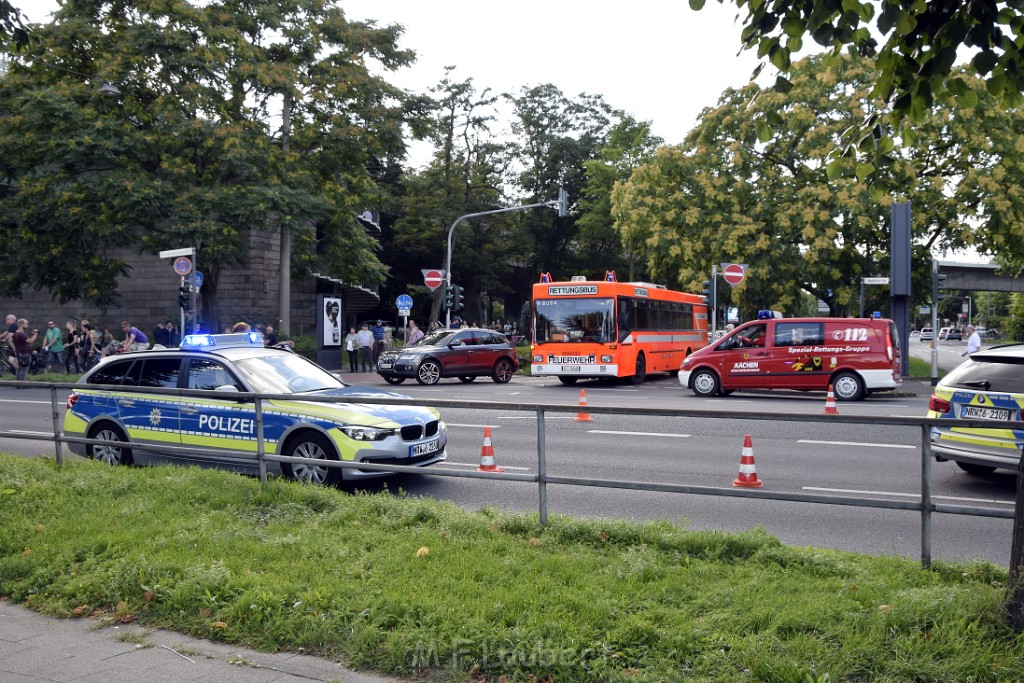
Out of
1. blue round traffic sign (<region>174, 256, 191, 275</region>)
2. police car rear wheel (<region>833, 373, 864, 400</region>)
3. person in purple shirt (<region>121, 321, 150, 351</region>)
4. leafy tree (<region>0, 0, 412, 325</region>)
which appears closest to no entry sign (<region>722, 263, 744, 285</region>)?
police car rear wheel (<region>833, 373, 864, 400</region>)

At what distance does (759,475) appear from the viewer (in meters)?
6.19

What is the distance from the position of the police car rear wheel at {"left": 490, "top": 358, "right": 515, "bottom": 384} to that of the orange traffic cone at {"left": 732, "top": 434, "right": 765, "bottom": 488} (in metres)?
22.2

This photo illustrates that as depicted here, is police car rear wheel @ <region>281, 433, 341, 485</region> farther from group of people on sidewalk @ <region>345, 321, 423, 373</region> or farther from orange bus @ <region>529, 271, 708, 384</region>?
group of people on sidewalk @ <region>345, 321, 423, 373</region>

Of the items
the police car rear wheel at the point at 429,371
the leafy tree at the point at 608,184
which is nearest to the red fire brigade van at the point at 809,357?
the police car rear wheel at the point at 429,371

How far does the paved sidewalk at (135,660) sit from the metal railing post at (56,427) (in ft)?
16.3

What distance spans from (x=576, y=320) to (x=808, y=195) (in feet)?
34.0

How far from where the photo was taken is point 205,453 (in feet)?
29.3

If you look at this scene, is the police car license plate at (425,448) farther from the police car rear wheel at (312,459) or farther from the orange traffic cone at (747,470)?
the orange traffic cone at (747,470)

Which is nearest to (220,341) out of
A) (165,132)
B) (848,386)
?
(848,386)

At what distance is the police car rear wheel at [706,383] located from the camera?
907 inches

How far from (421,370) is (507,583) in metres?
22.0

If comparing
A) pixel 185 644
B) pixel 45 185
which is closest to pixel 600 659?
pixel 185 644

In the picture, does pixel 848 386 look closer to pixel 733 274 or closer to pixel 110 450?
pixel 733 274

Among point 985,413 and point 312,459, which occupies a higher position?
point 985,413
